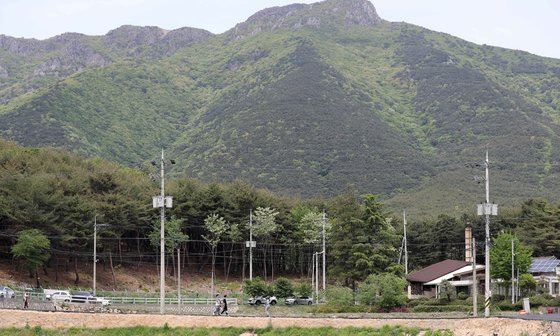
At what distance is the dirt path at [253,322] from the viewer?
38219mm

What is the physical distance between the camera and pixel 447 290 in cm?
6956

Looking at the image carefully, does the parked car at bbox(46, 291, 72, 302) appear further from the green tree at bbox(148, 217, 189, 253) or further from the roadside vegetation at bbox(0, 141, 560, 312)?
the green tree at bbox(148, 217, 189, 253)

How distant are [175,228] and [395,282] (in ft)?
103

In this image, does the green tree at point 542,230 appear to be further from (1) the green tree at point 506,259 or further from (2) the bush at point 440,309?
(2) the bush at point 440,309

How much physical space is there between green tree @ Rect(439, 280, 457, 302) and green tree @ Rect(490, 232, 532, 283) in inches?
143

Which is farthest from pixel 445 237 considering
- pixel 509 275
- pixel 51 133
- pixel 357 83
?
pixel 357 83

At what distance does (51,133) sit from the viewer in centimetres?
14925

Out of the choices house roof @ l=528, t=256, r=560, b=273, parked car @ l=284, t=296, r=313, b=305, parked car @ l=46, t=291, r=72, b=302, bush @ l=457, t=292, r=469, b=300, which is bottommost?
parked car @ l=284, t=296, r=313, b=305

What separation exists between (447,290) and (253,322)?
3056cm

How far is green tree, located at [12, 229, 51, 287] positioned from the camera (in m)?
68.8

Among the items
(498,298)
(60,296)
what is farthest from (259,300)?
(498,298)

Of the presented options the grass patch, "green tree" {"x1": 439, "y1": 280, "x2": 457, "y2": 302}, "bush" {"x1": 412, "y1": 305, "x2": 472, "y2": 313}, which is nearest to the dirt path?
the grass patch

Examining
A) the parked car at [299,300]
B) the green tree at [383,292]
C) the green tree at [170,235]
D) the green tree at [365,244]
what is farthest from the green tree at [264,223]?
the green tree at [383,292]

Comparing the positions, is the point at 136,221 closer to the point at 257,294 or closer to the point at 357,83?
the point at 257,294
